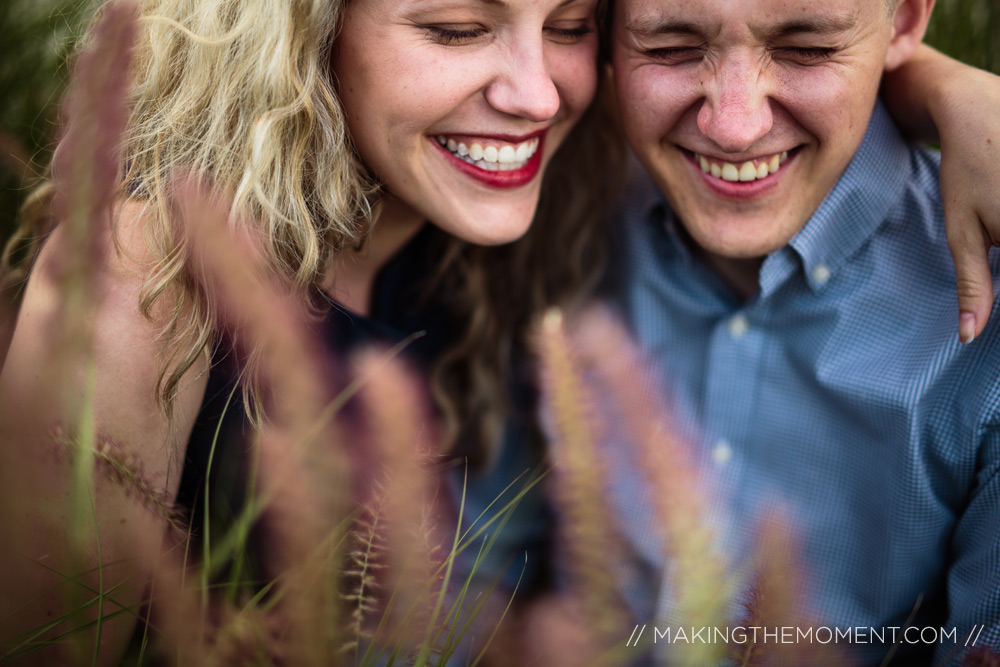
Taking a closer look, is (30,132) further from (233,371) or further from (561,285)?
(561,285)

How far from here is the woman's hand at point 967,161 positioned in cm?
175

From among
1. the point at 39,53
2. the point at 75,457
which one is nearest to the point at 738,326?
the point at 75,457

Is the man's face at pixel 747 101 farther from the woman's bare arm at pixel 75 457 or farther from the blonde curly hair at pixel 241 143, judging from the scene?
the woman's bare arm at pixel 75 457

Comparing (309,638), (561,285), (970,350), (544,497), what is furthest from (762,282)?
(309,638)

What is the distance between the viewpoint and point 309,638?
1.01 m

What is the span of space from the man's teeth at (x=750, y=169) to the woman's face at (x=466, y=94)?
431mm

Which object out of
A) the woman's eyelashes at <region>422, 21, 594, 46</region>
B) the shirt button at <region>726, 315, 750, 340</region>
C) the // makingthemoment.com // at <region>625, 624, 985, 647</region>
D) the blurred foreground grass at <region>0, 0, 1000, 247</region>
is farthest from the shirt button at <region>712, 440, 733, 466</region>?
the blurred foreground grass at <region>0, 0, 1000, 247</region>

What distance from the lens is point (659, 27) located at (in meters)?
2.02

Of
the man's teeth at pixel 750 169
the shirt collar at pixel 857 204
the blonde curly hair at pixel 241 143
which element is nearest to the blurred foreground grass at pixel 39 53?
the blonde curly hair at pixel 241 143

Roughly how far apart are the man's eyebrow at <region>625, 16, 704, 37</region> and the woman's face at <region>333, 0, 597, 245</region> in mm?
141

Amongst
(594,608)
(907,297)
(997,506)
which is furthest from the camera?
(907,297)

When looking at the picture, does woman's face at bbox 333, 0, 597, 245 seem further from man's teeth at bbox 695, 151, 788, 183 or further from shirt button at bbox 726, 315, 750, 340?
shirt button at bbox 726, 315, 750, 340

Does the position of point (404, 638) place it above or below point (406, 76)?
below

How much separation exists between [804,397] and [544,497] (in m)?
0.93
